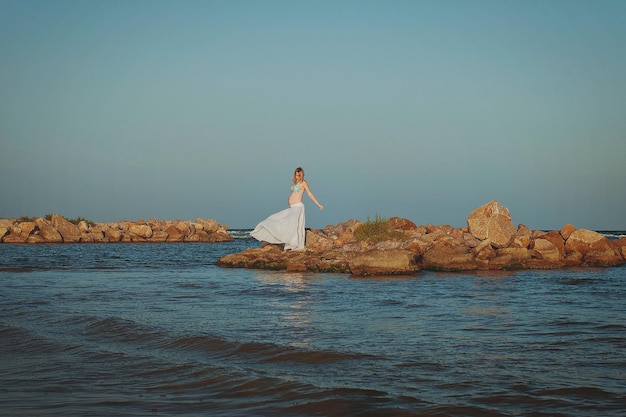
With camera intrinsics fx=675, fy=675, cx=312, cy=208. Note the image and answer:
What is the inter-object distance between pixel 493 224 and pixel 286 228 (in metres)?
7.27

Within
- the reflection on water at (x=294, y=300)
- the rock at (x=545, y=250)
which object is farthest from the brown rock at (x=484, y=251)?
the reflection on water at (x=294, y=300)

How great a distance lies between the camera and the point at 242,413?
6180 mm

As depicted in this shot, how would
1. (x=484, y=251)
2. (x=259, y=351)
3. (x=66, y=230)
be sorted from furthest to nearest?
(x=66, y=230)
(x=484, y=251)
(x=259, y=351)

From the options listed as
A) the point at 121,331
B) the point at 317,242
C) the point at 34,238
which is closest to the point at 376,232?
A: the point at 317,242

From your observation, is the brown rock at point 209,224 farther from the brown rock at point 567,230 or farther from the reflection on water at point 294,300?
the brown rock at point 567,230

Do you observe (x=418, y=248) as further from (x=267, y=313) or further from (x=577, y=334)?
(x=577, y=334)

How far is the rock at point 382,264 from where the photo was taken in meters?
19.3

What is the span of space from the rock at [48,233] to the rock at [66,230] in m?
0.52

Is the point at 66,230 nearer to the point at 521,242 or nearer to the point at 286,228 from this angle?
the point at 286,228

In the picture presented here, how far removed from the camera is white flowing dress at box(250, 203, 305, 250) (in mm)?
23406

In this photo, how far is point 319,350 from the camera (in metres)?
8.80

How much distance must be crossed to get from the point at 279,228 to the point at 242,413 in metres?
17.6

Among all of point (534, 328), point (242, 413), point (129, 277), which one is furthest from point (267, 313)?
point (129, 277)

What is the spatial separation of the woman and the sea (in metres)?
6.66
